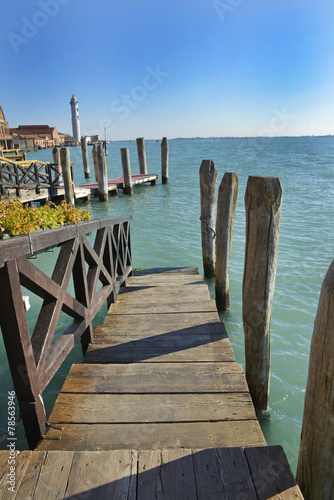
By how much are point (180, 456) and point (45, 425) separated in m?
0.92

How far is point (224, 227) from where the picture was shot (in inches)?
213

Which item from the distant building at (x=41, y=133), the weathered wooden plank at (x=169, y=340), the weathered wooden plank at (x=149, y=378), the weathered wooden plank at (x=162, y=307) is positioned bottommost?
the weathered wooden plank at (x=162, y=307)

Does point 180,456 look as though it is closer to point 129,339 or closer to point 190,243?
point 129,339

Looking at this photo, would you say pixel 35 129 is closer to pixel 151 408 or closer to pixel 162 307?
pixel 162 307

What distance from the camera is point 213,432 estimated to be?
2072 millimetres

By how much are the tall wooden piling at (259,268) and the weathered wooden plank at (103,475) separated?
193cm

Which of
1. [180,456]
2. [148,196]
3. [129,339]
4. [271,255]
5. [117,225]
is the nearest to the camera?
[180,456]

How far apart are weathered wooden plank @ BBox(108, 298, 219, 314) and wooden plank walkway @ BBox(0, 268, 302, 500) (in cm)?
21

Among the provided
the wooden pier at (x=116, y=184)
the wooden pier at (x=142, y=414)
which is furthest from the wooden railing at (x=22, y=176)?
the wooden pier at (x=142, y=414)

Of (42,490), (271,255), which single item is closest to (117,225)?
(271,255)

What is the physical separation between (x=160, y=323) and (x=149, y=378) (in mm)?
1128

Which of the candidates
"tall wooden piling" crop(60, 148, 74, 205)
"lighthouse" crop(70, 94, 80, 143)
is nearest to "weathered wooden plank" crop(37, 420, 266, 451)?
"tall wooden piling" crop(60, 148, 74, 205)

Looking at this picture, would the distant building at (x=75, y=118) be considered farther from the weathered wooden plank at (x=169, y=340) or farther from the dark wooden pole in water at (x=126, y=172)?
the weathered wooden plank at (x=169, y=340)

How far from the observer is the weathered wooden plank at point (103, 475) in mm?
1510
